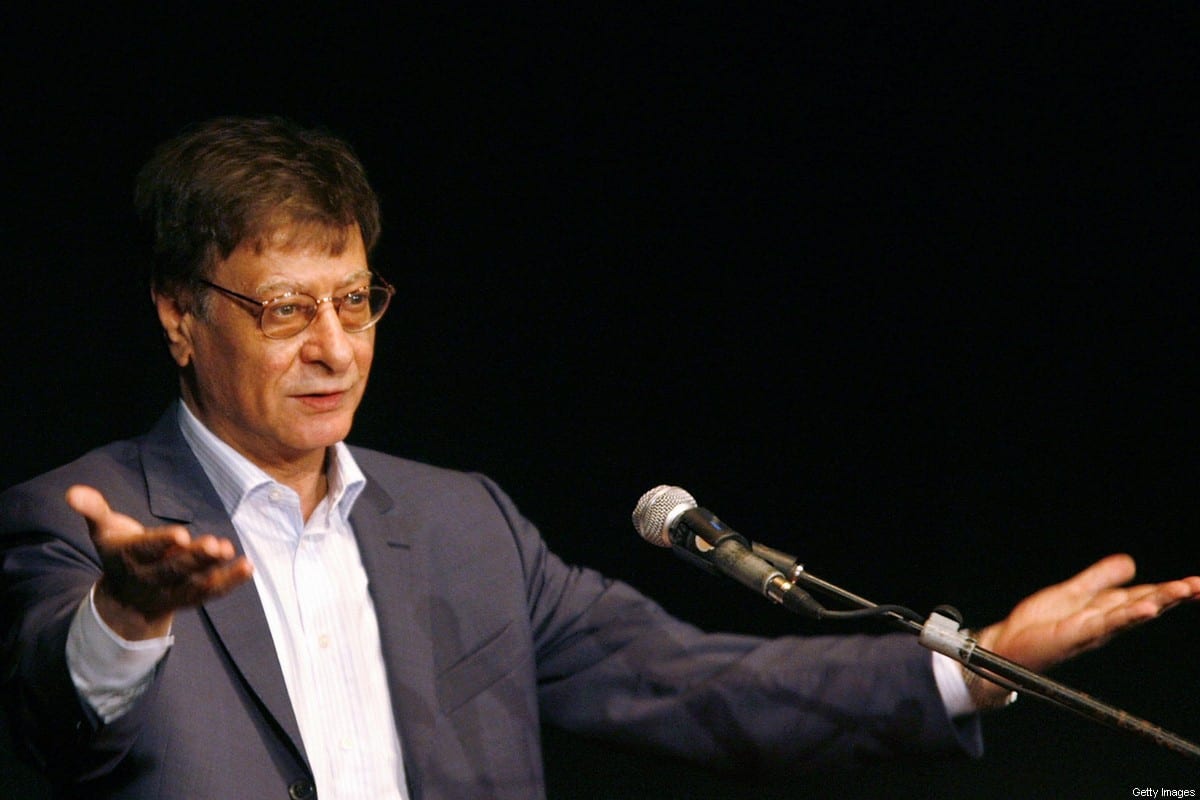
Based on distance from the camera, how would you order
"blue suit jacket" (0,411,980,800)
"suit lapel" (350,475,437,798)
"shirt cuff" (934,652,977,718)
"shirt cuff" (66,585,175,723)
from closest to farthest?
"shirt cuff" (66,585,175,723) → "blue suit jacket" (0,411,980,800) → "shirt cuff" (934,652,977,718) → "suit lapel" (350,475,437,798)

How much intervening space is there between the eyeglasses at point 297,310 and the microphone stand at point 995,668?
91 cm

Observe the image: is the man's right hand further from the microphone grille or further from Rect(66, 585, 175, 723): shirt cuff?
the microphone grille

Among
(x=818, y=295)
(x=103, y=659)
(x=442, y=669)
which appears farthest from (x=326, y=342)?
(x=818, y=295)

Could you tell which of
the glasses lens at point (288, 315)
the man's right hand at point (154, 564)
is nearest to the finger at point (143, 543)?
the man's right hand at point (154, 564)

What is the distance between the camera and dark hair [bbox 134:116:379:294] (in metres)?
2.21

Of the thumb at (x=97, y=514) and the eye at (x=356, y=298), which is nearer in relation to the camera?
the thumb at (x=97, y=514)

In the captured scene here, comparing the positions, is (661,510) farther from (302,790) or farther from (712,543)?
(302,790)

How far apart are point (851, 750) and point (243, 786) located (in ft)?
3.29

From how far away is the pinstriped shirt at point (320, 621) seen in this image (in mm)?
2074

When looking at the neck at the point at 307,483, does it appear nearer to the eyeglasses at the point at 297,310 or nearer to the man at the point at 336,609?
the man at the point at 336,609

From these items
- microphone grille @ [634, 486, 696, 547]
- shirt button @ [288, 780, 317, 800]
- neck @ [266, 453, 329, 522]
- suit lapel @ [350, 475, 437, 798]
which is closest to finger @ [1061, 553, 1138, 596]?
microphone grille @ [634, 486, 696, 547]

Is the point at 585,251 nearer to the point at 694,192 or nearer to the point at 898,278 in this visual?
the point at 694,192

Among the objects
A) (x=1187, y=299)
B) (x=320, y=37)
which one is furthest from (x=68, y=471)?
(x=1187, y=299)

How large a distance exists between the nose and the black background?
35.7 inches
